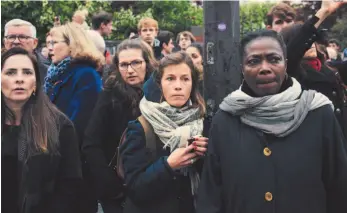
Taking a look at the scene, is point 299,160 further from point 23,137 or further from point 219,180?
point 23,137

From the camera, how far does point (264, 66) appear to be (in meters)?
2.87

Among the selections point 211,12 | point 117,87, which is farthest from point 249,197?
point 117,87

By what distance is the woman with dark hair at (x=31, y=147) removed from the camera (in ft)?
11.4

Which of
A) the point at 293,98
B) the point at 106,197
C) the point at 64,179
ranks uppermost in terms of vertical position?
the point at 293,98

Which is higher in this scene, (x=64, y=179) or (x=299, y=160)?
(x=299, y=160)

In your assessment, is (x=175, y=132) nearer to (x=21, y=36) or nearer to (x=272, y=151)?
(x=272, y=151)

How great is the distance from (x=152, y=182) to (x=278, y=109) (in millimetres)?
923

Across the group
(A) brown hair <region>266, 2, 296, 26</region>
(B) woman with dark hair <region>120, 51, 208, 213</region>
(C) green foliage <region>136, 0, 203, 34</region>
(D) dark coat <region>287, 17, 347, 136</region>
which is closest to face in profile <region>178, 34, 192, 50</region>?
(A) brown hair <region>266, 2, 296, 26</region>

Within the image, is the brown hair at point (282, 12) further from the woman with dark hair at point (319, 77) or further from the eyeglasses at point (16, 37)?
the eyeglasses at point (16, 37)

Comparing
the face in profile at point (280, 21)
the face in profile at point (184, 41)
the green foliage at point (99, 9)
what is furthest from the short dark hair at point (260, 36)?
the green foliage at point (99, 9)

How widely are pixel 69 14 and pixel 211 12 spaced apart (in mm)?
25512

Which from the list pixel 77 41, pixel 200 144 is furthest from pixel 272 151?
pixel 77 41

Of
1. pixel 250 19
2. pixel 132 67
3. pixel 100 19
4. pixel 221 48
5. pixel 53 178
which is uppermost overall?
pixel 250 19

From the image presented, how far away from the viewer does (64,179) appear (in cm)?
364
